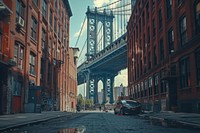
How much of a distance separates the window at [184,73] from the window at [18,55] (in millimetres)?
14446

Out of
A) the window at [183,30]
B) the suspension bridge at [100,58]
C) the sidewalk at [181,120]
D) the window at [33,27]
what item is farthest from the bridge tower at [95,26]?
the sidewalk at [181,120]

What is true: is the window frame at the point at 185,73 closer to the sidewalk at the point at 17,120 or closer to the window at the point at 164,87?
the window at the point at 164,87

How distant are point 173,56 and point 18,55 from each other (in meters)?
14.3

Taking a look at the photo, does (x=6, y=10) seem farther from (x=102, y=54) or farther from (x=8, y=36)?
(x=102, y=54)

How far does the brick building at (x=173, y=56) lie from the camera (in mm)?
19109

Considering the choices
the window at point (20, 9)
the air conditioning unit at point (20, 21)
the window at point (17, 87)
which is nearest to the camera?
the window at point (17, 87)

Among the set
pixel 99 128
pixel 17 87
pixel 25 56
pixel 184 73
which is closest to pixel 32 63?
pixel 25 56

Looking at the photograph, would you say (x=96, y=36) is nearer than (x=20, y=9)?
No

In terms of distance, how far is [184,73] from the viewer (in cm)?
2116

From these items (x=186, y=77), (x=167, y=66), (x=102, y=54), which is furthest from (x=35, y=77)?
(x=102, y=54)

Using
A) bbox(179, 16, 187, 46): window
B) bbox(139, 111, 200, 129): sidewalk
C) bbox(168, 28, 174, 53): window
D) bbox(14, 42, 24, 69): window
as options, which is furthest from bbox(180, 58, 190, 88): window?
bbox(14, 42, 24, 69): window

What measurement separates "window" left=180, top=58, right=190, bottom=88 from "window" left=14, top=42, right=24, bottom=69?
569 inches

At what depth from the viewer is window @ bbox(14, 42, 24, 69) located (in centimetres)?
2233

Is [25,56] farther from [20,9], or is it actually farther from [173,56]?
[173,56]
